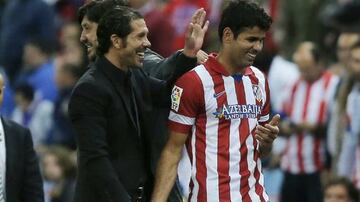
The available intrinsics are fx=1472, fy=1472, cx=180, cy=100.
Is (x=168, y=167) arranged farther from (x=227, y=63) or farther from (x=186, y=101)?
(x=227, y=63)

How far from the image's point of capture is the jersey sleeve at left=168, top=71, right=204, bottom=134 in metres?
8.13

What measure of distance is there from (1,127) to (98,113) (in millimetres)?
1283

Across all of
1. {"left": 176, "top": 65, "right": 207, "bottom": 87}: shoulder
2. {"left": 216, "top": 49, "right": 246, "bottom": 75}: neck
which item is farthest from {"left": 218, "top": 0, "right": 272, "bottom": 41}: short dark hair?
{"left": 176, "top": 65, "right": 207, "bottom": 87}: shoulder

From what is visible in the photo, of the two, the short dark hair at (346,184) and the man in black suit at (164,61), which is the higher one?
the man in black suit at (164,61)

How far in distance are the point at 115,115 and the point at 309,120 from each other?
486cm

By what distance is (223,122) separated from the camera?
26.8 feet

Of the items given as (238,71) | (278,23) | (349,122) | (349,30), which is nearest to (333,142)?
(349,122)

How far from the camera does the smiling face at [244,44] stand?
809cm

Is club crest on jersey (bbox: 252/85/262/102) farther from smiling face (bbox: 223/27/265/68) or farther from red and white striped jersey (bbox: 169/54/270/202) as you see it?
smiling face (bbox: 223/27/265/68)

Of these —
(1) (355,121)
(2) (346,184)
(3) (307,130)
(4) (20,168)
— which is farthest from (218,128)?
(3) (307,130)

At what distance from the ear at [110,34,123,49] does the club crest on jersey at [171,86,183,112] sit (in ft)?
1.32

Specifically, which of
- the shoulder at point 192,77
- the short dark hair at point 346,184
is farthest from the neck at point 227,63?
the short dark hair at point 346,184

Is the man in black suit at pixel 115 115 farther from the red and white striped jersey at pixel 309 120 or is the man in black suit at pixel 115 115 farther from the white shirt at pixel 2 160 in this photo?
the red and white striped jersey at pixel 309 120

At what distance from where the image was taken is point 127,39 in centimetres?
805
